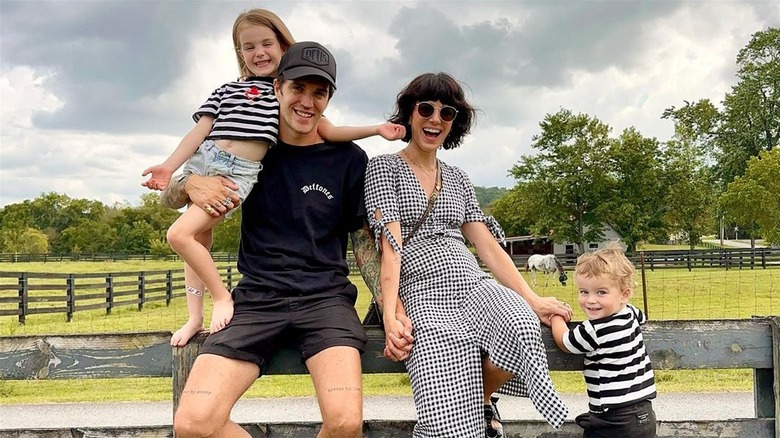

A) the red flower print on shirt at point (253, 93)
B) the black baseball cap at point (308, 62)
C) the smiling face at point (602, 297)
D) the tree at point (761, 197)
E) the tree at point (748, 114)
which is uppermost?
the tree at point (748, 114)

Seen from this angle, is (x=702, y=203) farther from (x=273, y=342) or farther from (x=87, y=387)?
(x=273, y=342)

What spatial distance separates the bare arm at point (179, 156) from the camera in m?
2.85

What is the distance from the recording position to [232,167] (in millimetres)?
2932

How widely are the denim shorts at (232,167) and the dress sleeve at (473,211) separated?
1.00 meters

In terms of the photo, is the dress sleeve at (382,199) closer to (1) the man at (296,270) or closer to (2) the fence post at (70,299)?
(1) the man at (296,270)

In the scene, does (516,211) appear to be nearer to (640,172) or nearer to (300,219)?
(640,172)

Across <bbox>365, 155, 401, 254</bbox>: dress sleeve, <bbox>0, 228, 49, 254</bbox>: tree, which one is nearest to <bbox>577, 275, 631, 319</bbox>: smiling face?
<bbox>365, 155, 401, 254</bbox>: dress sleeve

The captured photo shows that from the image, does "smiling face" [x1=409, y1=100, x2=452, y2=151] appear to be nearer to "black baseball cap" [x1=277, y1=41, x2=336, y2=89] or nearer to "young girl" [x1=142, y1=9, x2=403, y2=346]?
"young girl" [x1=142, y1=9, x2=403, y2=346]

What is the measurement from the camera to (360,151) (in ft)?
10.4

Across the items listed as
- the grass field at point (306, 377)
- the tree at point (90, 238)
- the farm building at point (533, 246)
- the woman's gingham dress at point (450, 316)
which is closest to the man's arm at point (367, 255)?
the woman's gingham dress at point (450, 316)

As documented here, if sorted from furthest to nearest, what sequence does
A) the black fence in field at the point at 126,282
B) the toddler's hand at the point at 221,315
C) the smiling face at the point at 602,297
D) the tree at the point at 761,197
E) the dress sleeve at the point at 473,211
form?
the tree at the point at 761,197 < the black fence in field at the point at 126,282 < the dress sleeve at the point at 473,211 < the toddler's hand at the point at 221,315 < the smiling face at the point at 602,297

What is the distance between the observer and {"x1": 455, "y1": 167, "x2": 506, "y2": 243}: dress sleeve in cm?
330

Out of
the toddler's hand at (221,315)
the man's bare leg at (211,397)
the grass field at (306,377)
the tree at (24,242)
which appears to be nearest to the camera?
the man's bare leg at (211,397)

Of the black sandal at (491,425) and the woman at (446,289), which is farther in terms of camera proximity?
the black sandal at (491,425)
